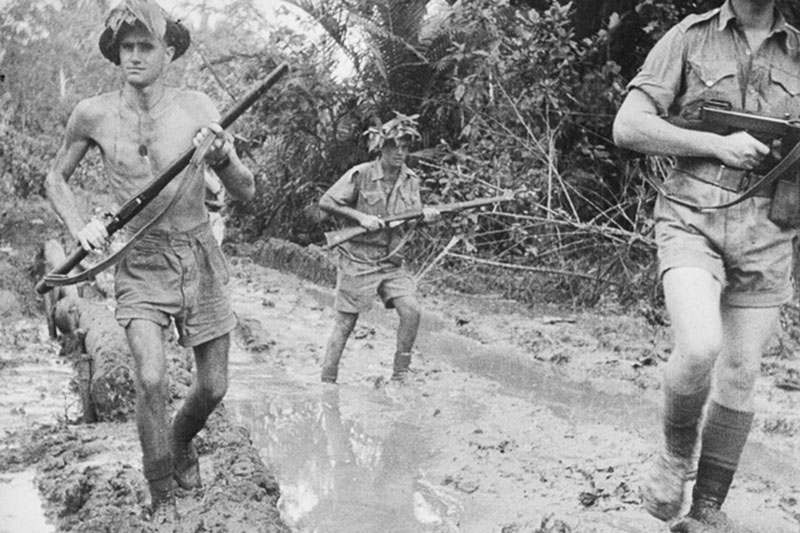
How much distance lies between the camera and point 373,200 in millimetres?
7613

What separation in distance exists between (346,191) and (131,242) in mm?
3787

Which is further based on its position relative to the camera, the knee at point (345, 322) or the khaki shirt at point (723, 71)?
the knee at point (345, 322)

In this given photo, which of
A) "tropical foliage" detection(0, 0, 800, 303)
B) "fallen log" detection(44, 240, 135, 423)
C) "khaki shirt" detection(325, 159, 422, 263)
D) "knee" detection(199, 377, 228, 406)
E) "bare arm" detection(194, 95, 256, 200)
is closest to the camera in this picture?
"bare arm" detection(194, 95, 256, 200)

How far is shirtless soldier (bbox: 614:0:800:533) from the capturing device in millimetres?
3373

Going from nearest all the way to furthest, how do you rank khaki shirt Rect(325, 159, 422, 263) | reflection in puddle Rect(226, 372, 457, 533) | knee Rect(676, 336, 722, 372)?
1. knee Rect(676, 336, 722, 372)
2. reflection in puddle Rect(226, 372, 457, 533)
3. khaki shirt Rect(325, 159, 422, 263)

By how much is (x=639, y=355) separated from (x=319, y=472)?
357cm

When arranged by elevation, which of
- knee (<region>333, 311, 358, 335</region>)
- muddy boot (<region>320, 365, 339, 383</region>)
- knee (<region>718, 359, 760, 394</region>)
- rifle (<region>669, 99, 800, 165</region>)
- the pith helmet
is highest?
the pith helmet

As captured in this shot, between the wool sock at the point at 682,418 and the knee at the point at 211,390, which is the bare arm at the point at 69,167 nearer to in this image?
the knee at the point at 211,390

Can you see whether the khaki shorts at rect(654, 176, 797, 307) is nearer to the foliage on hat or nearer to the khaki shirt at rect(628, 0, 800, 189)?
the khaki shirt at rect(628, 0, 800, 189)

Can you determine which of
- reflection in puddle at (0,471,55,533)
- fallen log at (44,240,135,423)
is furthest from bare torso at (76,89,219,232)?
reflection in puddle at (0,471,55,533)

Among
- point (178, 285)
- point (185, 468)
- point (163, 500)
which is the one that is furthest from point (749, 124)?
point (185, 468)

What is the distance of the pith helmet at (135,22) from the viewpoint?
12.9ft

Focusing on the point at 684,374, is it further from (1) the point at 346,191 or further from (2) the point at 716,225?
(1) the point at 346,191

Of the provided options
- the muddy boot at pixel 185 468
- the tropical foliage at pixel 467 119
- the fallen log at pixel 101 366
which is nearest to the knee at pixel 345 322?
the fallen log at pixel 101 366
